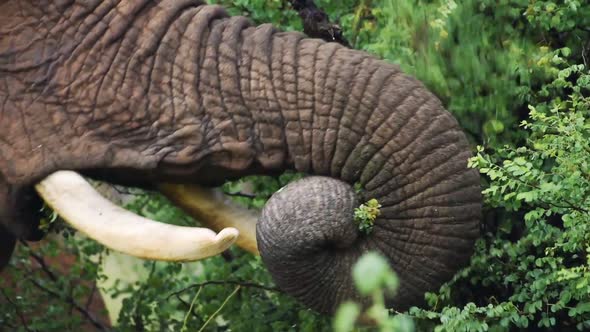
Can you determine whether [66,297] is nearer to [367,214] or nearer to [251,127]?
[251,127]

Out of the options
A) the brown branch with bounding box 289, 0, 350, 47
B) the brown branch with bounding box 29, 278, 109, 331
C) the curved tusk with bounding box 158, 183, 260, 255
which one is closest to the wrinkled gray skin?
the curved tusk with bounding box 158, 183, 260, 255

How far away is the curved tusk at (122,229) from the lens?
5.11 metres

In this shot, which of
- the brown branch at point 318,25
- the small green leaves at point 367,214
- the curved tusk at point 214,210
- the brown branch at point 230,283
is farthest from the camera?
the brown branch at point 230,283

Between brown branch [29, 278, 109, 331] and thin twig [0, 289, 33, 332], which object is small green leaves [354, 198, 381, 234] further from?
brown branch [29, 278, 109, 331]

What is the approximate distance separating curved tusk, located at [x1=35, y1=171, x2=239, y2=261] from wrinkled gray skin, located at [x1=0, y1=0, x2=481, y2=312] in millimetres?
67

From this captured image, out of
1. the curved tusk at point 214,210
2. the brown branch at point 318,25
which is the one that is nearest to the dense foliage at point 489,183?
the brown branch at point 318,25

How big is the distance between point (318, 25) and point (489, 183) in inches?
29.3

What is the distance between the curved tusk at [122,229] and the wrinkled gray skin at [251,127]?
67 millimetres

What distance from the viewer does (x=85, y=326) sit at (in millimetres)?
7664

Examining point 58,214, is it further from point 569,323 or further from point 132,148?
point 569,323

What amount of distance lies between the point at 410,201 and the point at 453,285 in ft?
2.87

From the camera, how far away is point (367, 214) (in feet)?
17.2

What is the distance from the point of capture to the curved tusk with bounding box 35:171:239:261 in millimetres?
5113

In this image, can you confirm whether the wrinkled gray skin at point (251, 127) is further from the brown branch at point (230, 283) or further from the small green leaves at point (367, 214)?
the brown branch at point (230, 283)
